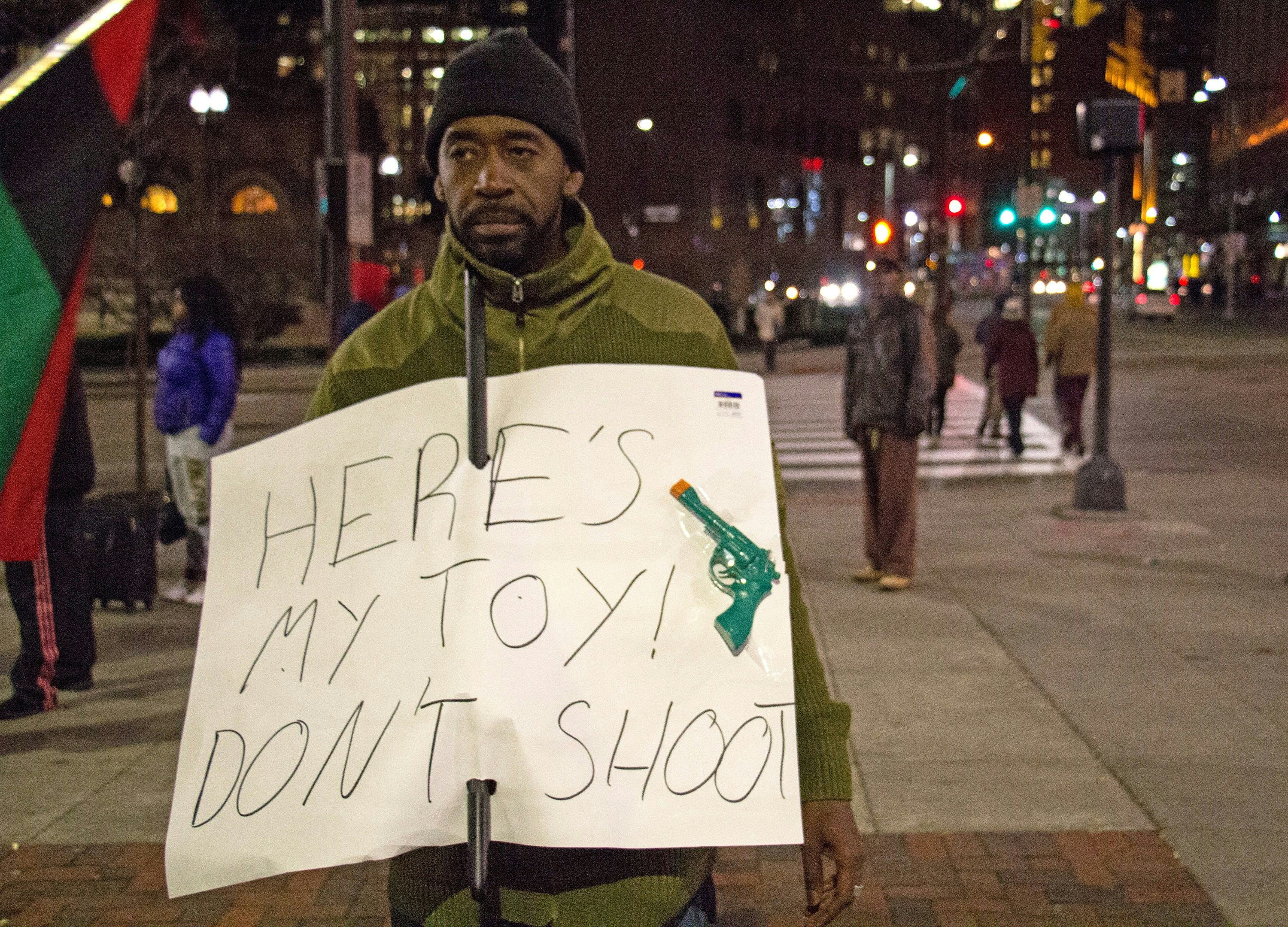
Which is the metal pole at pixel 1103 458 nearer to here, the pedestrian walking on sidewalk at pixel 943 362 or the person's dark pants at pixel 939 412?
the pedestrian walking on sidewalk at pixel 943 362

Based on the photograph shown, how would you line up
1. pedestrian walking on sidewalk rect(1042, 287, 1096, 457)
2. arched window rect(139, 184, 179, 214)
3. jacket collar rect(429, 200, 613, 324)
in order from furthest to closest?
arched window rect(139, 184, 179, 214) < pedestrian walking on sidewalk rect(1042, 287, 1096, 457) < jacket collar rect(429, 200, 613, 324)

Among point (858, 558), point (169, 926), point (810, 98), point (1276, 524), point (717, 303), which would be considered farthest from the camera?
point (810, 98)

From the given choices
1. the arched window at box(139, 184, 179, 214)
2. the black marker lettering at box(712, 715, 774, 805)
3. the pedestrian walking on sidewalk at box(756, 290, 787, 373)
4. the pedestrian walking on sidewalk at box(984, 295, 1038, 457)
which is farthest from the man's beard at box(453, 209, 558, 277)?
the arched window at box(139, 184, 179, 214)

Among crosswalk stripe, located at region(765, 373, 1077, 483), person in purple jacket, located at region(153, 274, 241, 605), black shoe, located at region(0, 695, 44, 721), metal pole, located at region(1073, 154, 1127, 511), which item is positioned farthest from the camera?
crosswalk stripe, located at region(765, 373, 1077, 483)

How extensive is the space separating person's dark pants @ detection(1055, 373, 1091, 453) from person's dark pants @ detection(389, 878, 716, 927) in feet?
45.8

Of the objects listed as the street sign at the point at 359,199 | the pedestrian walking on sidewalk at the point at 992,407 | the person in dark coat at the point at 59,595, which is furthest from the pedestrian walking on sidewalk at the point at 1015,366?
the person in dark coat at the point at 59,595

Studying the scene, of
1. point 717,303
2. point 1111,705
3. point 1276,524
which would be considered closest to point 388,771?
point 1111,705

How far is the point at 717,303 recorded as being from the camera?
53.4 meters

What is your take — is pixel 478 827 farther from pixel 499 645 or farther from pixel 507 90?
pixel 507 90

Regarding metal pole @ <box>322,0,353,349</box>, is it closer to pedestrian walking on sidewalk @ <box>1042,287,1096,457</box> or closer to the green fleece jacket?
pedestrian walking on sidewalk @ <box>1042,287,1096,457</box>

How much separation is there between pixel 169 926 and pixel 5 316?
2412 mm

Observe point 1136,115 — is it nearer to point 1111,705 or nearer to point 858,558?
point 858,558

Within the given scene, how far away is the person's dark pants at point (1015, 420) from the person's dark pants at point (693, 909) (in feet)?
46.6

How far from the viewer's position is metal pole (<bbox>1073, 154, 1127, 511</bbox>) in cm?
1146
